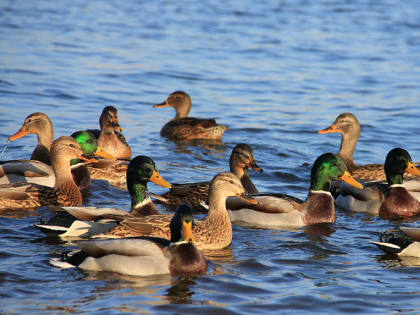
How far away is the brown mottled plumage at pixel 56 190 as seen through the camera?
10250mm

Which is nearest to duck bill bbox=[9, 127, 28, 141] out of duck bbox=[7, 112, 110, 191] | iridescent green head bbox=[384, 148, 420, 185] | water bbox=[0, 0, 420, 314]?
duck bbox=[7, 112, 110, 191]

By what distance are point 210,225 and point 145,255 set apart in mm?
1367

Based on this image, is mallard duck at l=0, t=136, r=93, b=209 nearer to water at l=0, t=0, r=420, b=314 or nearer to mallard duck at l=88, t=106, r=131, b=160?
water at l=0, t=0, r=420, b=314

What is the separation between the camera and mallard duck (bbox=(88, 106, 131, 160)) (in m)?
13.9

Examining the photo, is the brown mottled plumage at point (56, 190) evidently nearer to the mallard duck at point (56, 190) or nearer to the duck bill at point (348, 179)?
the mallard duck at point (56, 190)

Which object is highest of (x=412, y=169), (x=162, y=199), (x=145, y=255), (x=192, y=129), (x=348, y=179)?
(x=192, y=129)

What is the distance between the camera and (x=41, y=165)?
11453 mm

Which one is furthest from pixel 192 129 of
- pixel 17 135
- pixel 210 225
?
pixel 210 225

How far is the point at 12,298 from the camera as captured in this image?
723cm

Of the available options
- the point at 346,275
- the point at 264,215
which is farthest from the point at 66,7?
the point at 346,275

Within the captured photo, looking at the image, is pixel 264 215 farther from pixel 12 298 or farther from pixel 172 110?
pixel 172 110

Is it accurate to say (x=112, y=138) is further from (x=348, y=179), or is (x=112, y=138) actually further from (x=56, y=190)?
(x=348, y=179)

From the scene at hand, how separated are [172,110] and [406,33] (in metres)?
11.4

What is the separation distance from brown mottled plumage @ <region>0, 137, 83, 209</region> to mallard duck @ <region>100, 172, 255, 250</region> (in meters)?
2.00
